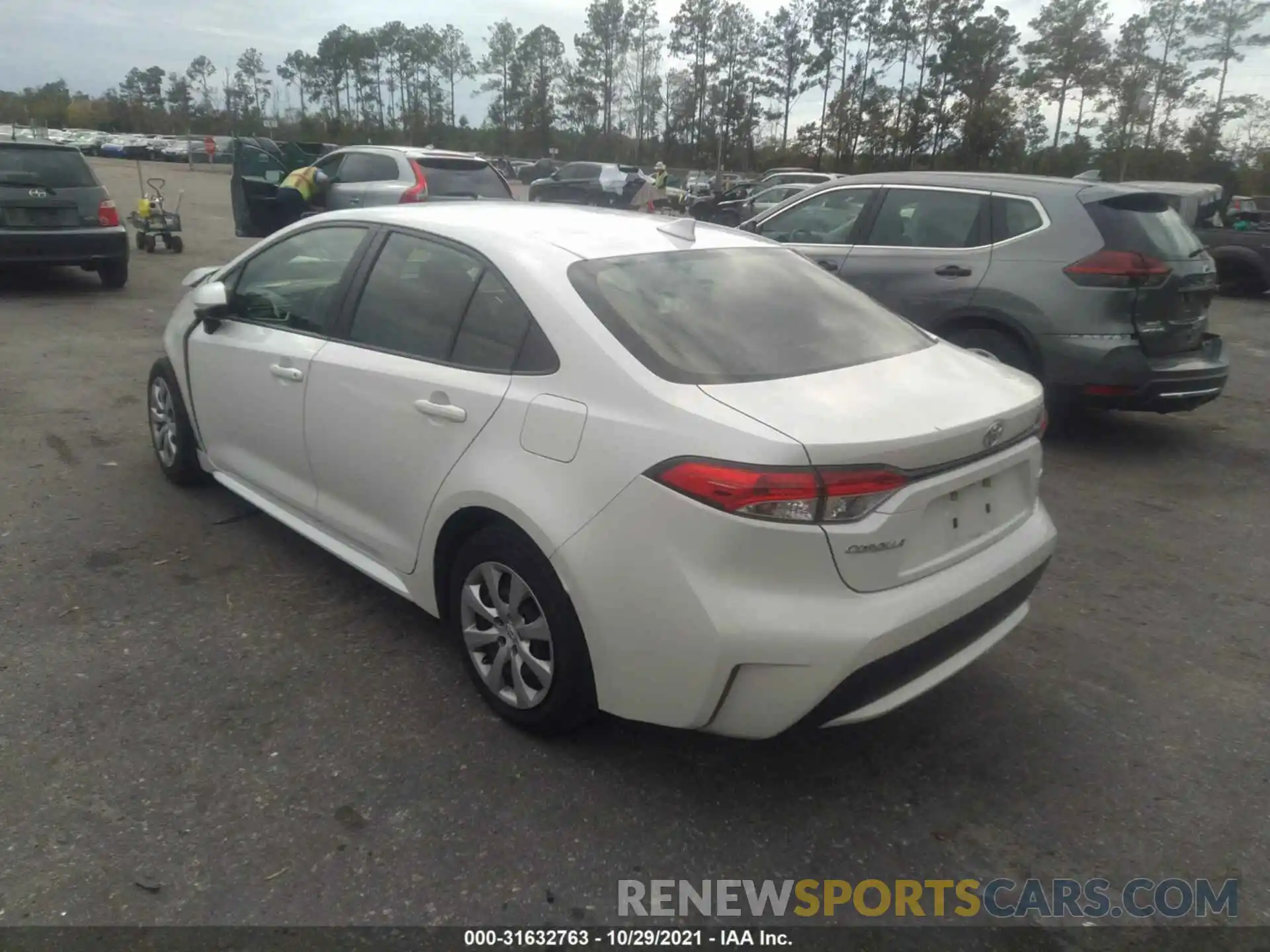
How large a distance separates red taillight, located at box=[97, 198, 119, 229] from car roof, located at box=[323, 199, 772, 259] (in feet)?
27.4

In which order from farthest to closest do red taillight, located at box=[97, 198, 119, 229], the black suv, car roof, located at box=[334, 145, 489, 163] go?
car roof, located at box=[334, 145, 489, 163] < red taillight, located at box=[97, 198, 119, 229] < the black suv

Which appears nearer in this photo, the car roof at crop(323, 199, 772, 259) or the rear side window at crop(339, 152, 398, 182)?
the car roof at crop(323, 199, 772, 259)

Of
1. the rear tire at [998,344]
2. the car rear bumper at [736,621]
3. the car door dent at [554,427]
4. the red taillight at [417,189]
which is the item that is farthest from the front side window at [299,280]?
the red taillight at [417,189]

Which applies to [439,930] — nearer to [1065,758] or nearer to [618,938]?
[618,938]

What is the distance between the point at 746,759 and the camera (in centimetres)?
310

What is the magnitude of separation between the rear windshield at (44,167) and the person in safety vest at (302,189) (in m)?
2.24

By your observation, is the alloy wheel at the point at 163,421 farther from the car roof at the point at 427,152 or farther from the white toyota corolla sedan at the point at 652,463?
the car roof at the point at 427,152

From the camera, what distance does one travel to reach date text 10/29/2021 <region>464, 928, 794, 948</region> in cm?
238

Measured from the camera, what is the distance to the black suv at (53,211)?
33.6 feet

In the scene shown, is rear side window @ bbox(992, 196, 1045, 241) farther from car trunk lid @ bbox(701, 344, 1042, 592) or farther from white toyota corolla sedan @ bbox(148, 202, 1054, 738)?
car trunk lid @ bbox(701, 344, 1042, 592)

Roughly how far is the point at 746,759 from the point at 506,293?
1675mm

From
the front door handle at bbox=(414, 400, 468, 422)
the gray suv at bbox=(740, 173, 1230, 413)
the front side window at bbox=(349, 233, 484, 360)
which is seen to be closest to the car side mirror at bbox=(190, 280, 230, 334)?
the front side window at bbox=(349, 233, 484, 360)

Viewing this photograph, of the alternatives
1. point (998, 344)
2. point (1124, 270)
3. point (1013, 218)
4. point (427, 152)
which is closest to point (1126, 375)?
point (1124, 270)

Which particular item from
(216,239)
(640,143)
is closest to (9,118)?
(640,143)
